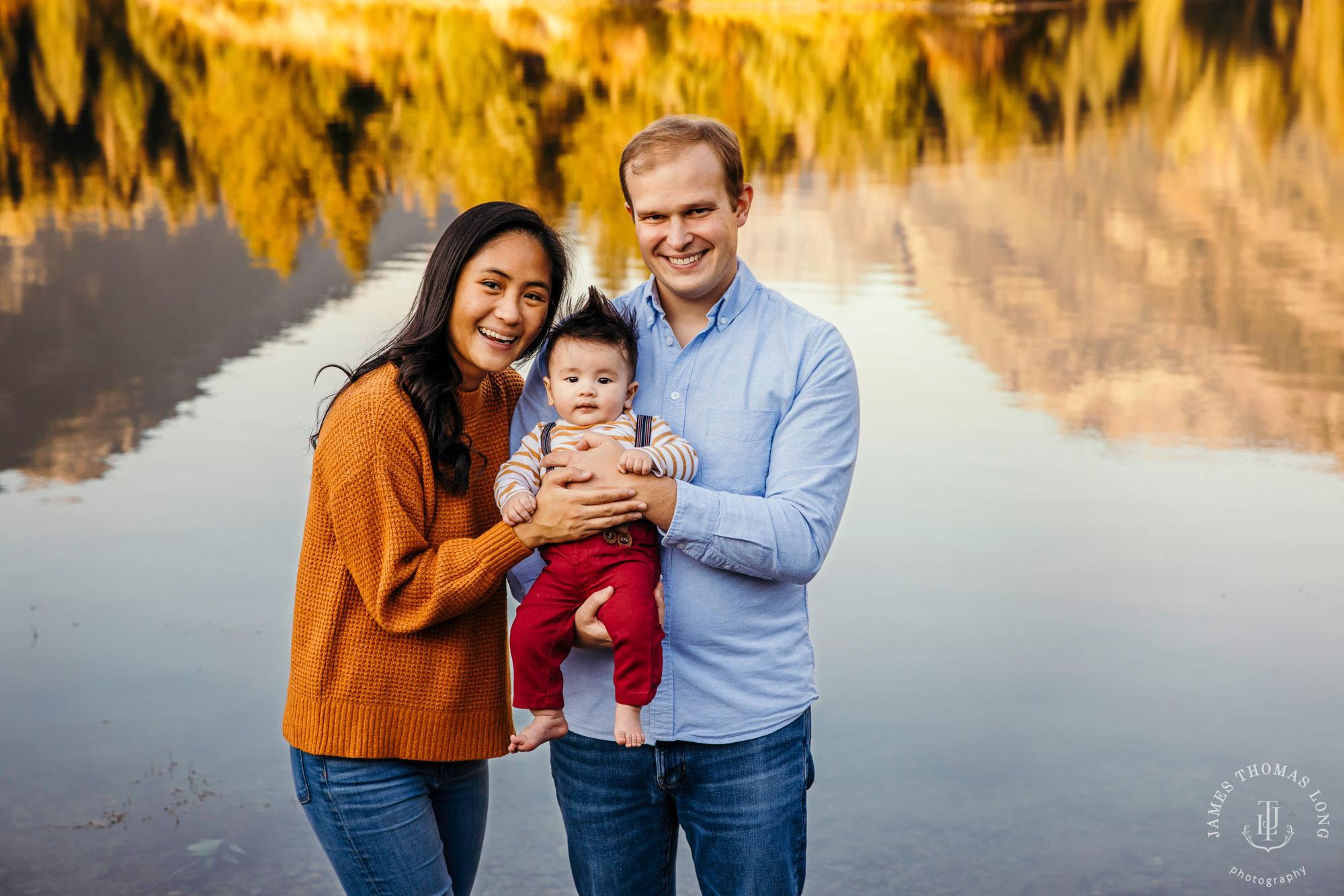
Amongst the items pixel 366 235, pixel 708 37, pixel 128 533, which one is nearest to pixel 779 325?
pixel 128 533

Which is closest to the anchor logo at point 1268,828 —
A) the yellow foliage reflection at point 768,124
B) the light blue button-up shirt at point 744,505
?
the light blue button-up shirt at point 744,505

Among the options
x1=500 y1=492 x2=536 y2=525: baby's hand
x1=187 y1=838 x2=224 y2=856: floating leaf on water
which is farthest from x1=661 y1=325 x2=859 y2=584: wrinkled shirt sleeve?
x1=187 y1=838 x2=224 y2=856: floating leaf on water

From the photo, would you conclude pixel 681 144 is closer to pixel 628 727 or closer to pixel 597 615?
pixel 597 615

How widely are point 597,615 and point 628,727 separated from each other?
0.20m

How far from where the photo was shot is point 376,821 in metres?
2.18

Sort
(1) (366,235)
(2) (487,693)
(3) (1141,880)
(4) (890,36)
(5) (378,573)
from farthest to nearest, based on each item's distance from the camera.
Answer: (4) (890,36), (1) (366,235), (3) (1141,880), (2) (487,693), (5) (378,573)

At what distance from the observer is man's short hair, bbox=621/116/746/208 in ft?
7.07

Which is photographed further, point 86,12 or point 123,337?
point 86,12

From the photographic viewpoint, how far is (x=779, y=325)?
223cm

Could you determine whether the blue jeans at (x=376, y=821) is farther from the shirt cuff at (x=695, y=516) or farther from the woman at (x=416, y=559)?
the shirt cuff at (x=695, y=516)

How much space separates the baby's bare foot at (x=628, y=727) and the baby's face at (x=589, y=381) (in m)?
0.52

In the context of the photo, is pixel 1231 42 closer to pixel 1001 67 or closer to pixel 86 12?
pixel 1001 67

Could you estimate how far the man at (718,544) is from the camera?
83.9 inches

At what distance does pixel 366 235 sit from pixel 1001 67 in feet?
65.8
